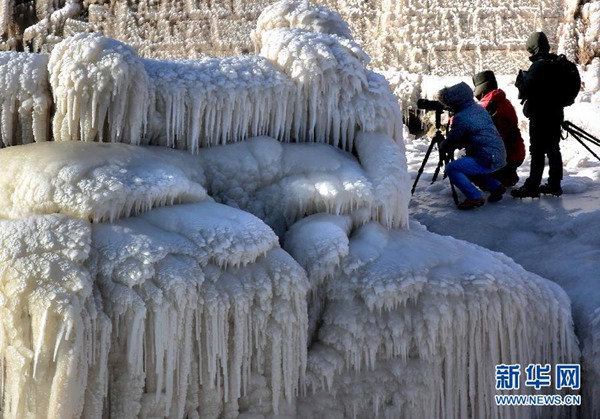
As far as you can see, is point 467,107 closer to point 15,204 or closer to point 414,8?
point 15,204

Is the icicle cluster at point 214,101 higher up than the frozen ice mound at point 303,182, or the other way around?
the icicle cluster at point 214,101

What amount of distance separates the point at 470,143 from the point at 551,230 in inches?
44.0

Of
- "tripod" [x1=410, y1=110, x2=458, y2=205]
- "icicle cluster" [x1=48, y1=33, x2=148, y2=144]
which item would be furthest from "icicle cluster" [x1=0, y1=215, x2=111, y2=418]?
"tripod" [x1=410, y1=110, x2=458, y2=205]

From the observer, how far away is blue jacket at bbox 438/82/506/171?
7.14 metres

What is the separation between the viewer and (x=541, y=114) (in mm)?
7480

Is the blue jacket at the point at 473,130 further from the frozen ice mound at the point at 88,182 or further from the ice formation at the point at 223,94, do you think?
the frozen ice mound at the point at 88,182

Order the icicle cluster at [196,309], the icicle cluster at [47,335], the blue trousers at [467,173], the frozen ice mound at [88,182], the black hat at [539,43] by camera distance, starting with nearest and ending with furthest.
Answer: the icicle cluster at [47,335]
the icicle cluster at [196,309]
the frozen ice mound at [88,182]
the blue trousers at [467,173]
the black hat at [539,43]

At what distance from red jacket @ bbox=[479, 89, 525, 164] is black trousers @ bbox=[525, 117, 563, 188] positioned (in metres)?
0.33

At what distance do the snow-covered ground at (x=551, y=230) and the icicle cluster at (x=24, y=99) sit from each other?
3.53 m

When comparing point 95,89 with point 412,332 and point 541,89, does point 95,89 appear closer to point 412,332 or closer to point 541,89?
point 412,332

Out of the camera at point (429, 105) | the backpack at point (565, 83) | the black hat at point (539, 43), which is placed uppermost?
the black hat at point (539, 43)

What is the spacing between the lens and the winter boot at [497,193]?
746 cm

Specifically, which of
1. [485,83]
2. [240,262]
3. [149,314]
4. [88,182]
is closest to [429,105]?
[485,83]

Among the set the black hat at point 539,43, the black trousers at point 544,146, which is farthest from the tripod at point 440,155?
the black hat at point 539,43
